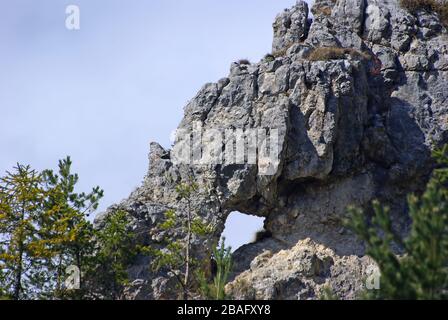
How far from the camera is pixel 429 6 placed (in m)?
44.5

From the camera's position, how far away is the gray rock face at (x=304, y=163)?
36375 mm

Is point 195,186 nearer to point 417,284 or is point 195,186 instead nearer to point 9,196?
point 9,196

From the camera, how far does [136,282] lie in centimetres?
3506

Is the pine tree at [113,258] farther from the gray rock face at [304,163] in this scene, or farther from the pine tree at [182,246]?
the pine tree at [182,246]

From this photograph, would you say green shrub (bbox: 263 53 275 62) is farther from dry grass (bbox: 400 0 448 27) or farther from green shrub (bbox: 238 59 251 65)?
dry grass (bbox: 400 0 448 27)

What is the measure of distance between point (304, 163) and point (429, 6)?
13.4m

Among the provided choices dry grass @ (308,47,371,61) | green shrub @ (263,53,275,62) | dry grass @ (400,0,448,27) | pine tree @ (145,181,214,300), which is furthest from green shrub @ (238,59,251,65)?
dry grass @ (400,0,448,27)

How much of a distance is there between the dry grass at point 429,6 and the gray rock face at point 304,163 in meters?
3.37

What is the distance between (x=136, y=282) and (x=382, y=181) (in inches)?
499

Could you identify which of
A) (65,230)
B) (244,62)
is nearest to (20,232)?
(65,230)

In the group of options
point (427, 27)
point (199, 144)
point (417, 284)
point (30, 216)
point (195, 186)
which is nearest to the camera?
point (417, 284)

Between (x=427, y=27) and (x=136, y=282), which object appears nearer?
(x=136, y=282)

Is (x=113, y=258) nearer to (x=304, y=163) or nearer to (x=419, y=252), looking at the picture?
(x=304, y=163)
